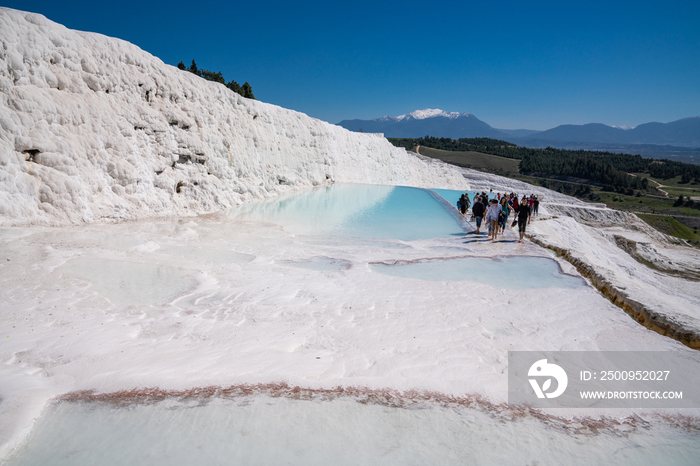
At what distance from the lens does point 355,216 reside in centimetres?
1401

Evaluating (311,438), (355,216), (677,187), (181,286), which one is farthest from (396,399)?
(677,187)

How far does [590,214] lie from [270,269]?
32919mm

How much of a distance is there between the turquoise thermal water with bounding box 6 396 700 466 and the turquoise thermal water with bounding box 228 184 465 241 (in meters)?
7.29

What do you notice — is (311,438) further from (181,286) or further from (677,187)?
(677,187)

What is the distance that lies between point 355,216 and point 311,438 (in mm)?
11217

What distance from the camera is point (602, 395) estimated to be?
3.77 m

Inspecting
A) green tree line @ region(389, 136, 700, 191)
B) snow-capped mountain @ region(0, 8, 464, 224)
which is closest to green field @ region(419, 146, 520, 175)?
green tree line @ region(389, 136, 700, 191)

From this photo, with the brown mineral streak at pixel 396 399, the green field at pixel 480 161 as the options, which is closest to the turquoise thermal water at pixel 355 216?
the brown mineral streak at pixel 396 399

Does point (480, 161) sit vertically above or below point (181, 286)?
above

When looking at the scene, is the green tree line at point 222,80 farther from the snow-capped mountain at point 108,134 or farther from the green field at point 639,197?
the green field at point 639,197

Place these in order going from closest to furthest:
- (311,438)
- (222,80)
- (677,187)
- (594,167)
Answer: (311,438)
(222,80)
(677,187)
(594,167)

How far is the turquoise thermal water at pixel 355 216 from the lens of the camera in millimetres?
11258

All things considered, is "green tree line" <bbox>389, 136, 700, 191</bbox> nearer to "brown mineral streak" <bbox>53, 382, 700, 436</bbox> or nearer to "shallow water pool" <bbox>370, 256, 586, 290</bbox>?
"shallow water pool" <bbox>370, 256, 586, 290</bbox>

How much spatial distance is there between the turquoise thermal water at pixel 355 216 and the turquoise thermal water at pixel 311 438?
7.29 metres
